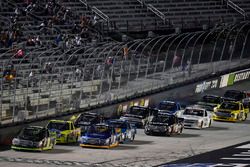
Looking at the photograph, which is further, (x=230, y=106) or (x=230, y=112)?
(x=230, y=106)

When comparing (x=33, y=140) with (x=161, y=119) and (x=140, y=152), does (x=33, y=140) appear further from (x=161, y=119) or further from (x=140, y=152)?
(x=161, y=119)

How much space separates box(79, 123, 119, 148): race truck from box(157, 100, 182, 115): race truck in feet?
38.9

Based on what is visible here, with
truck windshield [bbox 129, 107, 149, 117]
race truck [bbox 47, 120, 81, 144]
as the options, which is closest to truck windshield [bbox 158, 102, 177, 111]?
truck windshield [bbox 129, 107, 149, 117]

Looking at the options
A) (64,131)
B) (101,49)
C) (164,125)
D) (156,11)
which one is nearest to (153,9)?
A: (156,11)

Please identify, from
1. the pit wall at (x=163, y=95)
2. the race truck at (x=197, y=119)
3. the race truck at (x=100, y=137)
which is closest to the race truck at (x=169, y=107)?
the pit wall at (x=163, y=95)

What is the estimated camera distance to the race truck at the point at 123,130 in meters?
41.9

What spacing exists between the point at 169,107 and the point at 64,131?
508 inches

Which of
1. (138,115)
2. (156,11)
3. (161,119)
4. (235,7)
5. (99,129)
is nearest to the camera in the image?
(99,129)

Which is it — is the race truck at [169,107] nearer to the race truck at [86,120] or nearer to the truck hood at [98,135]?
the race truck at [86,120]

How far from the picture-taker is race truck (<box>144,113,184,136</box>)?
45094mm

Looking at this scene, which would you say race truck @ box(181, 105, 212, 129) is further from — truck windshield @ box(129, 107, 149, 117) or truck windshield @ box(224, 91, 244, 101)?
truck windshield @ box(224, 91, 244, 101)

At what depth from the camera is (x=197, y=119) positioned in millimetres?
48906

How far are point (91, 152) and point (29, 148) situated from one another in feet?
9.05

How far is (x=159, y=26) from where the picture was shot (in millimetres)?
68188
